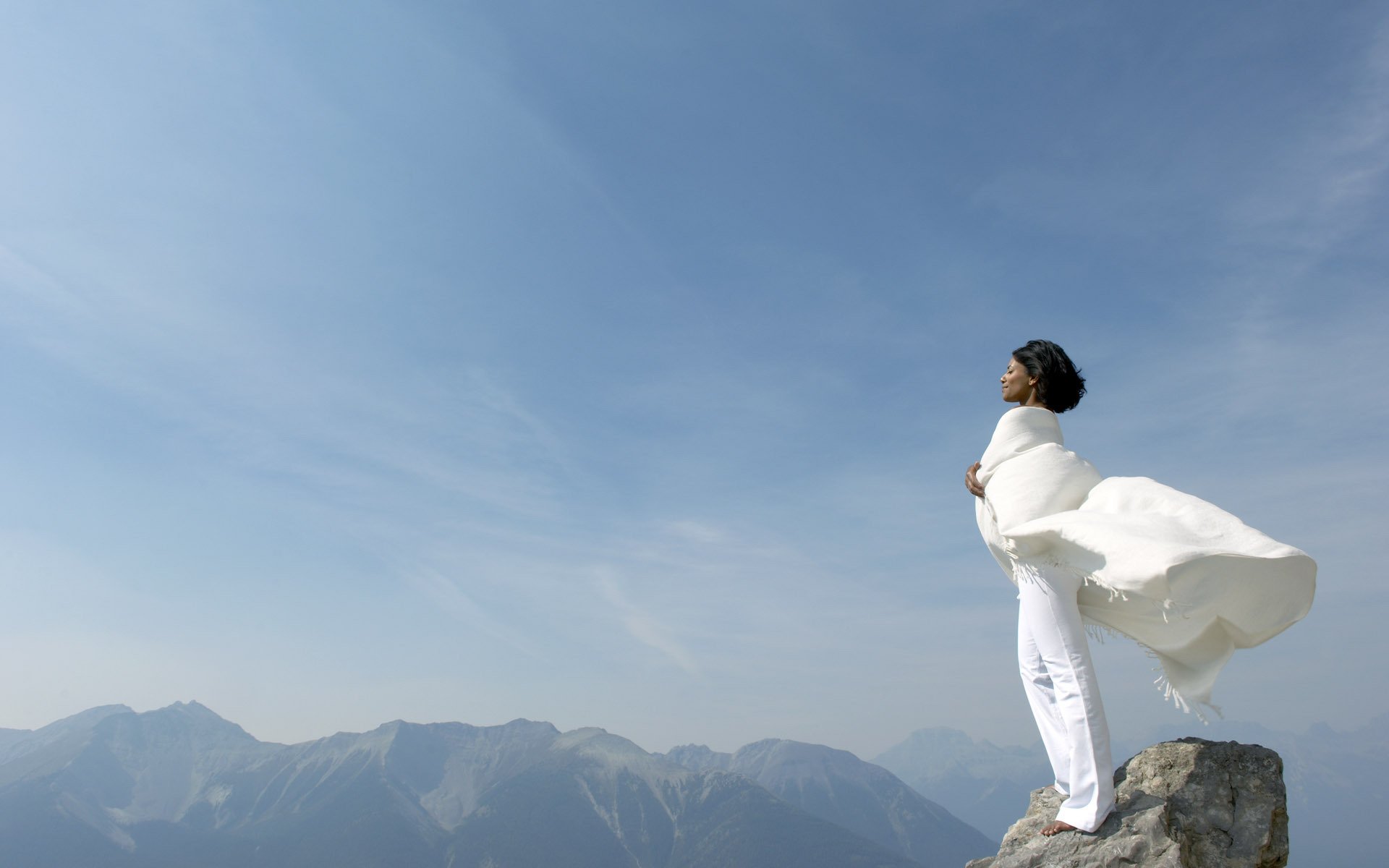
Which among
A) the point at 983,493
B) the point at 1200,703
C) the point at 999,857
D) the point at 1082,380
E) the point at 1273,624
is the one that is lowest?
the point at 999,857

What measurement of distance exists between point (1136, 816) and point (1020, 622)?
5.28ft

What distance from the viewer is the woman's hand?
704cm

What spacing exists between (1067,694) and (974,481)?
Result: 190 centimetres

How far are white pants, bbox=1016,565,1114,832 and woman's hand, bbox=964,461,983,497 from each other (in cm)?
80

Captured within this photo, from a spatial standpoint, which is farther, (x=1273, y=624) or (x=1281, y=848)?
(x=1281, y=848)

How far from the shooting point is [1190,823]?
627 cm

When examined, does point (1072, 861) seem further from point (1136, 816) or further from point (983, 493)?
point (983, 493)

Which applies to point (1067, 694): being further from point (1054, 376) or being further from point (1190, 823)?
point (1054, 376)

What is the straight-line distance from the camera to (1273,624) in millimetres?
5641

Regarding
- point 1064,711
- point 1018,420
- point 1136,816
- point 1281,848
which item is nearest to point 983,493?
point 1018,420

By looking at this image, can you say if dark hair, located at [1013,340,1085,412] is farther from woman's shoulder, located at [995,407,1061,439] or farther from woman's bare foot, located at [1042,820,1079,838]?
woman's bare foot, located at [1042,820,1079,838]

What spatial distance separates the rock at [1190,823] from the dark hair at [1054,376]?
3147 mm

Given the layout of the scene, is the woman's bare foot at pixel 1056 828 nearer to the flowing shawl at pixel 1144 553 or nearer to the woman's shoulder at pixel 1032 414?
the flowing shawl at pixel 1144 553

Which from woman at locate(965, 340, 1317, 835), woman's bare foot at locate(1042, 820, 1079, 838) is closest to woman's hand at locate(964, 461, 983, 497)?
woman at locate(965, 340, 1317, 835)
